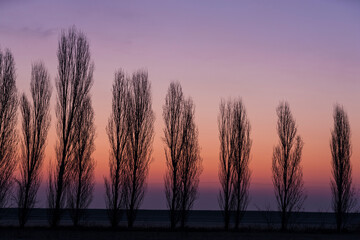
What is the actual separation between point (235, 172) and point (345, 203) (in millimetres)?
9139

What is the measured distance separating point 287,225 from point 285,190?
2.85 m

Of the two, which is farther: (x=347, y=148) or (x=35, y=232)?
(x=347, y=148)

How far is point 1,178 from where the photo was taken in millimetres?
26719

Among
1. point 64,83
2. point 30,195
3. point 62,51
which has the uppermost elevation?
point 62,51

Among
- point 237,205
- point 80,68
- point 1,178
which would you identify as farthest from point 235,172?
point 1,178

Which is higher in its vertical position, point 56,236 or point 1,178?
point 1,178

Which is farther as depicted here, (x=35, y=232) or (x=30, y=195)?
(x=30, y=195)

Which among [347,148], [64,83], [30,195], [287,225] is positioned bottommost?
[287,225]

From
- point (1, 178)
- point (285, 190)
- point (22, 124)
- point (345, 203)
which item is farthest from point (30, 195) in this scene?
point (345, 203)

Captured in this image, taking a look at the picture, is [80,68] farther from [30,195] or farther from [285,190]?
[285,190]

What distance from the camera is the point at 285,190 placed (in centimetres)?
A: 3328

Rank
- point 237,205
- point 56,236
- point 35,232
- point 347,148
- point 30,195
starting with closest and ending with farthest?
point 56,236 < point 35,232 < point 30,195 < point 237,205 < point 347,148

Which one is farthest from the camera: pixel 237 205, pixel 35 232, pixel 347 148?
pixel 347 148

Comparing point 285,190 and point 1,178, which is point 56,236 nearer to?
point 1,178
